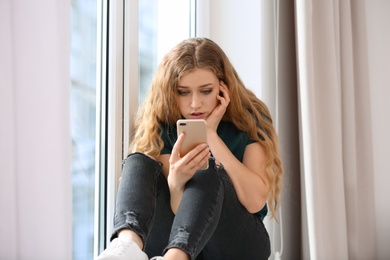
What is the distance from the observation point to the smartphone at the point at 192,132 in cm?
158

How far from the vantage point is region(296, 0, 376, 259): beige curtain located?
2113 millimetres

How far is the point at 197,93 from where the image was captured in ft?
5.74

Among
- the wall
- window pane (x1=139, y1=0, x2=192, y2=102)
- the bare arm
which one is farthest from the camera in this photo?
the wall

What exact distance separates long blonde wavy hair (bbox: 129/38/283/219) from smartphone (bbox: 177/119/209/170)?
0.53ft

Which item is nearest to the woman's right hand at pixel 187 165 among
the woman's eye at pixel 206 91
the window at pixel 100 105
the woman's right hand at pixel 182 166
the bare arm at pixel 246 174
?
the woman's right hand at pixel 182 166

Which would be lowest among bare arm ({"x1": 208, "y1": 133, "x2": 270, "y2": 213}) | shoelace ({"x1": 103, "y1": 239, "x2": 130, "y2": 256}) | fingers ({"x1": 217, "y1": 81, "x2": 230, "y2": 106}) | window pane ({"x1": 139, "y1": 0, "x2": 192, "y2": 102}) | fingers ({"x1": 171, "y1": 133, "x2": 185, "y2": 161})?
shoelace ({"x1": 103, "y1": 239, "x2": 130, "y2": 256})

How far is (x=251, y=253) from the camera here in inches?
64.4

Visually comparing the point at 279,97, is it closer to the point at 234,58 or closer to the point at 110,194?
the point at 234,58

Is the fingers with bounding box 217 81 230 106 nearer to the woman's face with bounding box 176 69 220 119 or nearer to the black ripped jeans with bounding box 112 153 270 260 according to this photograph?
the woman's face with bounding box 176 69 220 119

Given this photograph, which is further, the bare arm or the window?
the window

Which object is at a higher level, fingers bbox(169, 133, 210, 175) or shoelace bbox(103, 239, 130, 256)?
fingers bbox(169, 133, 210, 175)

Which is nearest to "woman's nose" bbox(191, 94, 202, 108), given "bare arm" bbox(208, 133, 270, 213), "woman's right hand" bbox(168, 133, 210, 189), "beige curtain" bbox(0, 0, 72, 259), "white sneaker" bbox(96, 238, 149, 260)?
"bare arm" bbox(208, 133, 270, 213)

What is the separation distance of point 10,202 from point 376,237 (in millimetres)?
1766

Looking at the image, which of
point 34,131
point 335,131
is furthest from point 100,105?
point 335,131
